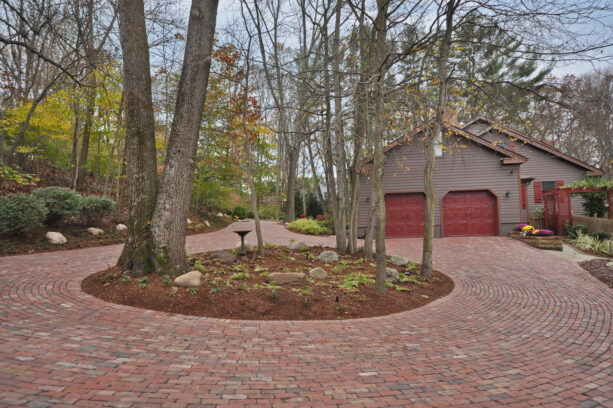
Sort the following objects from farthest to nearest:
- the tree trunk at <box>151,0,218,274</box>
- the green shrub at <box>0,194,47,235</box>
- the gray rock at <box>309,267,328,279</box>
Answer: the green shrub at <box>0,194,47,235</box>
the gray rock at <box>309,267,328,279</box>
the tree trunk at <box>151,0,218,274</box>

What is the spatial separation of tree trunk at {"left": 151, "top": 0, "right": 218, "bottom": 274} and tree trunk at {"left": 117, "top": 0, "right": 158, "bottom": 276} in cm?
24

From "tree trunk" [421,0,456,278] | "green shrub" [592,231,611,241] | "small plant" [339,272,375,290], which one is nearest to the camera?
"small plant" [339,272,375,290]

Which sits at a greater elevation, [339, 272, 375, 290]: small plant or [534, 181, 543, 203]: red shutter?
[534, 181, 543, 203]: red shutter

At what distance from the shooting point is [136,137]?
545 cm

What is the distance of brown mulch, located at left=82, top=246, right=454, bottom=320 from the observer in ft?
14.4

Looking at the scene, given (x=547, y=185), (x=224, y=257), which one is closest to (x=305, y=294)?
(x=224, y=257)

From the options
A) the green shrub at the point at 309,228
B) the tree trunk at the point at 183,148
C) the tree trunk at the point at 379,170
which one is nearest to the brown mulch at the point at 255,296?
the tree trunk at the point at 379,170

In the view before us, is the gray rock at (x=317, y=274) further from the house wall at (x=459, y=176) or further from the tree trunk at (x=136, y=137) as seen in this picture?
the house wall at (x=459, y=176)

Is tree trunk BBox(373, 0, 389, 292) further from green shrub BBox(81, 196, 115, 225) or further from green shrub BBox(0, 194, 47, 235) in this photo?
green shrub BBox(81, 196, 115, 225)

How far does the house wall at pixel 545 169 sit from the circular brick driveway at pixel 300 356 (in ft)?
50.6

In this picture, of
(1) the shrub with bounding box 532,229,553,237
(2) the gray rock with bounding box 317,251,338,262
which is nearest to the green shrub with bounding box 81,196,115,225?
(2) the gray rock with bounding box 317,251,338,262

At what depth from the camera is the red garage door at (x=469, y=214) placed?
49.0ft

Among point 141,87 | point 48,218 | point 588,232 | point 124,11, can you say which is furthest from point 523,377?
point 588,232

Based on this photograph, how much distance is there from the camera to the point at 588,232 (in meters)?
12.6
